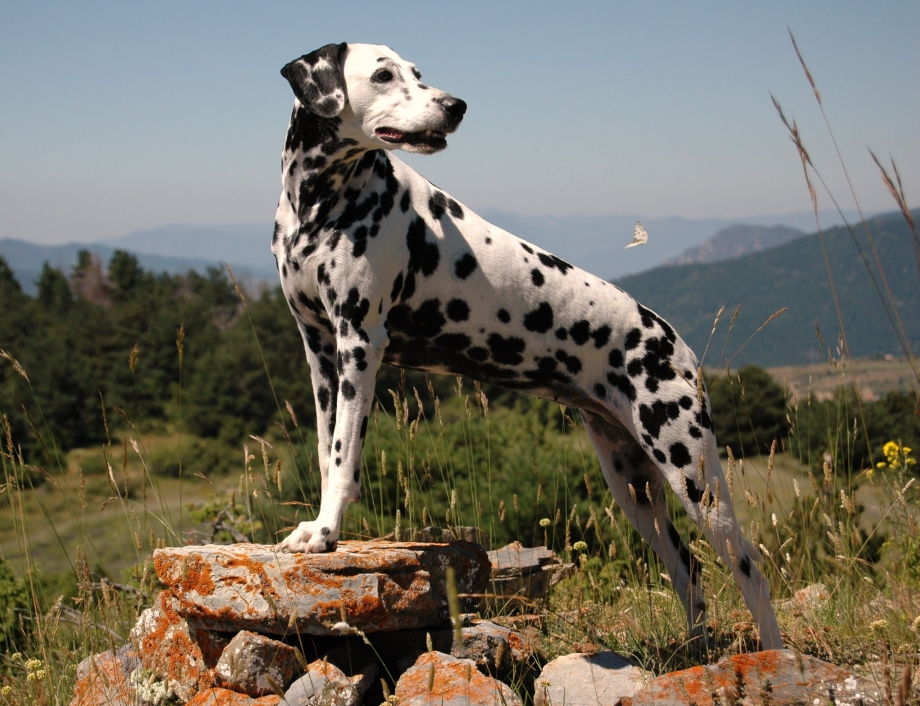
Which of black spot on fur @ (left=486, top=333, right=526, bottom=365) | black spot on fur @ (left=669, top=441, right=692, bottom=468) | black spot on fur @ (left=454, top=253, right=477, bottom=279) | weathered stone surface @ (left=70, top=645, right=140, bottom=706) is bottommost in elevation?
weathered stone surface @ (left=70, top=645, right=140, bottom=706)

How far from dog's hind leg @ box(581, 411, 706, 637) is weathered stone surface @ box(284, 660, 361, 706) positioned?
2.18 m

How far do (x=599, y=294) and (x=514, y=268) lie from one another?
0.56 m

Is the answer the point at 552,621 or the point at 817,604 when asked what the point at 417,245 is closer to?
the point at 552,621

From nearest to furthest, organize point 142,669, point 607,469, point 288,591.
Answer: point 288,591
point 142,669
point 607,469

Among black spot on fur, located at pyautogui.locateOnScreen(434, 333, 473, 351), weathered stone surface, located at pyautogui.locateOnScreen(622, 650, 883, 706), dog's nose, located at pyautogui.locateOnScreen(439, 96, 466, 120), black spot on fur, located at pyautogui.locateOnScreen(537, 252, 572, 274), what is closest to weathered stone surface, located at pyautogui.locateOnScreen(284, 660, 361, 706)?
weathered stone surface, located at pyautogui.locateOnScreen(622, 650, 883, 706)

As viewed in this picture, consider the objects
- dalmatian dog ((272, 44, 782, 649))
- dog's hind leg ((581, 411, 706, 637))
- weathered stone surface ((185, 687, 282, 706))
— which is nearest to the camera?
weathered stone surface ((185, 687, 282, 706))

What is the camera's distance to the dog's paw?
4.30 m

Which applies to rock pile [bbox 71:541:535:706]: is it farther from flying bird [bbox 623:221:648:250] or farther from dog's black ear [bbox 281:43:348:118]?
dog's black ear [bbox 281:43:348:118]

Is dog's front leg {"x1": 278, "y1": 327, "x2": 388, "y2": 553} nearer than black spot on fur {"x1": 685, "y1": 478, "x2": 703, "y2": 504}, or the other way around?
dog's front leg {"x1": 278, "y1": 327, "x2": 388, "y2": 553}

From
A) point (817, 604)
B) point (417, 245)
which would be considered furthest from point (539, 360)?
point (817, 604)

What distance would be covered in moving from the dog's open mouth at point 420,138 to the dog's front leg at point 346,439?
1003 mm

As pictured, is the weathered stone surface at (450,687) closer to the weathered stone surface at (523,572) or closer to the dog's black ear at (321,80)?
the weathered stone surface at (523,572)

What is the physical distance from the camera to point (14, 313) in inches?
2087

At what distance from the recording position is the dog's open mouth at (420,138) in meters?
4.31
